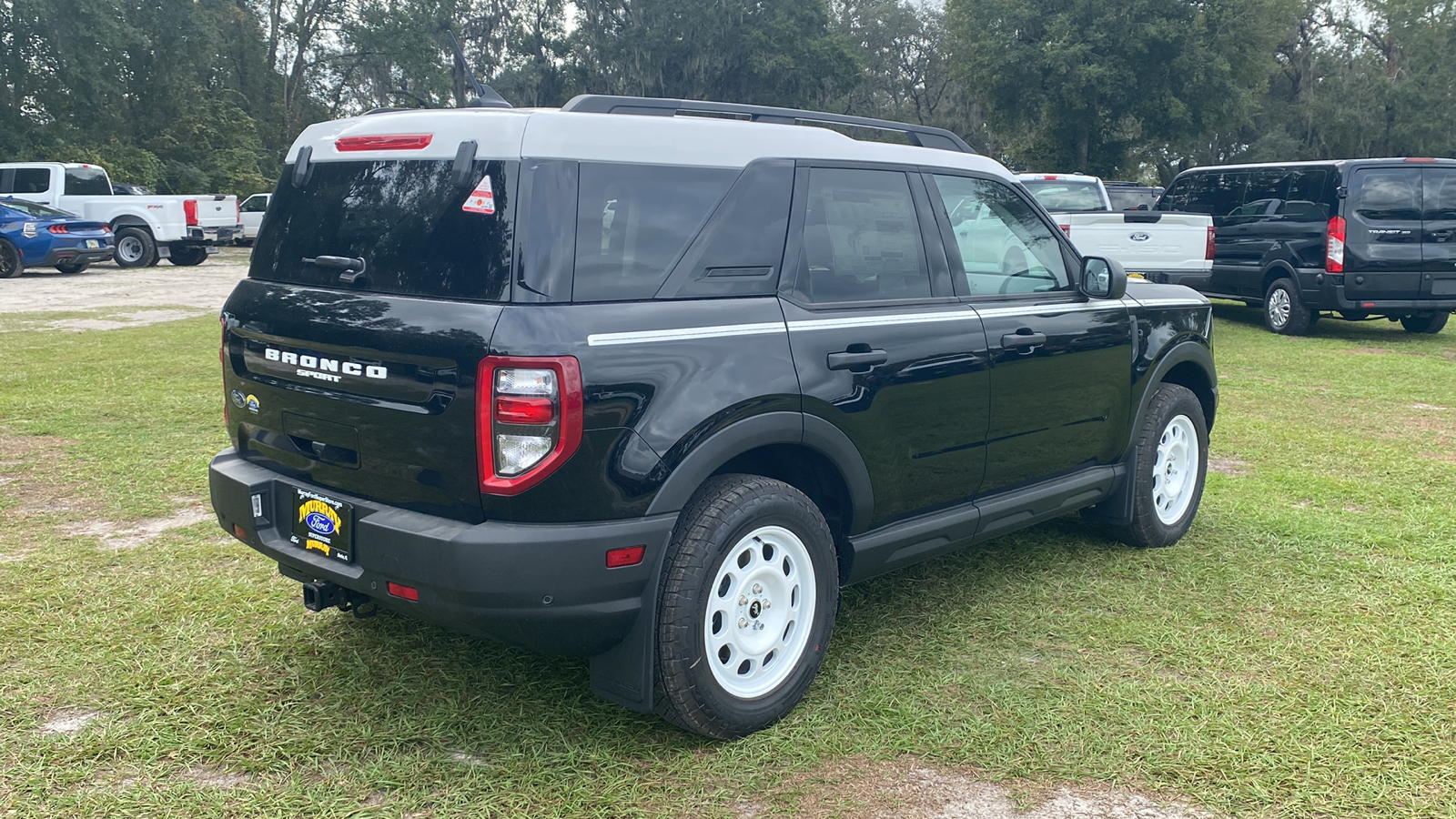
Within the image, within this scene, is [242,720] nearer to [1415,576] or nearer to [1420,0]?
[1415,576]

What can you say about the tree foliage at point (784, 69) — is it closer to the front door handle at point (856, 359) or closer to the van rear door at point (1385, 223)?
the van rear door at point (1385, 223)

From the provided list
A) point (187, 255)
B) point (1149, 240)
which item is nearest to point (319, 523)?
point (1149, 240)

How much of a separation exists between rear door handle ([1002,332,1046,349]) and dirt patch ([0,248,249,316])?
12298 millimetres

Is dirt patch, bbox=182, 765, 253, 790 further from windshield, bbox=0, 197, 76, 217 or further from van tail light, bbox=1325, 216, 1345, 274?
windshield, bbox=0, 197, 76, 217

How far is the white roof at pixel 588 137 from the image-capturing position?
3.11 meters

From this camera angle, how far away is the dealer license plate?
3.25m

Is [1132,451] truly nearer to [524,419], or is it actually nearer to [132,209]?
[524,419]

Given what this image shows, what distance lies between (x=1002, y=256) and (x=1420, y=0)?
143ft

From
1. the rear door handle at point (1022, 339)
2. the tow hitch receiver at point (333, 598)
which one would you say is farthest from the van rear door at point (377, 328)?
the rear door handle at point (1022, 339)

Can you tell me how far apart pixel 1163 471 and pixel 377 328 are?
148 inches

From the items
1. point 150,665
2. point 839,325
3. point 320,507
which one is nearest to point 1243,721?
point 839,325

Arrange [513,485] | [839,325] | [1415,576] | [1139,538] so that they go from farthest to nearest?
[1139,538] → [1415,576] → [839,325] → [513,485]

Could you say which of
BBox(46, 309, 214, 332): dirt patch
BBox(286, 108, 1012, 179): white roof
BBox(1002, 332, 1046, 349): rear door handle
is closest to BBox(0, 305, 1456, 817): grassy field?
BBox(1002, 332, 1046, 349): rear door handle

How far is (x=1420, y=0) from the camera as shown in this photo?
39.0 meters
